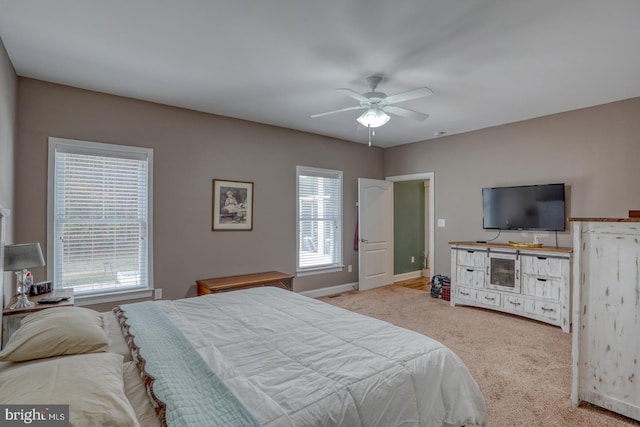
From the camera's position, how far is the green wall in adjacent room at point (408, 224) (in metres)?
6.61

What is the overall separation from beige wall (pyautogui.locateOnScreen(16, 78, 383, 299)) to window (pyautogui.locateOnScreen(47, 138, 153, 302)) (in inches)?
3.9

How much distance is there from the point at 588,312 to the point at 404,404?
1.65 metres

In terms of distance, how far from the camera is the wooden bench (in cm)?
380

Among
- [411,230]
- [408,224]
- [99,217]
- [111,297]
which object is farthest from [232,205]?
[411,230]

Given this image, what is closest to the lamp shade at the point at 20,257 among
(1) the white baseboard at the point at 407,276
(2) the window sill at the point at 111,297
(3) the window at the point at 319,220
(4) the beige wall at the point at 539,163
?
(2) the window sill at the point at 111,297

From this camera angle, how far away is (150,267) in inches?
147

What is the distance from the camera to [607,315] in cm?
212

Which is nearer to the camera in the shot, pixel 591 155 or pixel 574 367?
pixel 574 367

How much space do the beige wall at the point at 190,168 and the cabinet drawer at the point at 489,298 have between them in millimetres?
2090

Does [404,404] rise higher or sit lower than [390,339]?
lower

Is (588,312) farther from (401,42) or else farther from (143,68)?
(143,68)

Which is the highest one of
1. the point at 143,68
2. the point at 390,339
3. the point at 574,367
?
the point at 143,68

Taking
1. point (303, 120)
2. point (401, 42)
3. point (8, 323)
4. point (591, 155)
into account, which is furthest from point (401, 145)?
point (8, 323)

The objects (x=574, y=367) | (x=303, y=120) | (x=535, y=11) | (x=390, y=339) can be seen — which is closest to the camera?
(x=390, y=339)
